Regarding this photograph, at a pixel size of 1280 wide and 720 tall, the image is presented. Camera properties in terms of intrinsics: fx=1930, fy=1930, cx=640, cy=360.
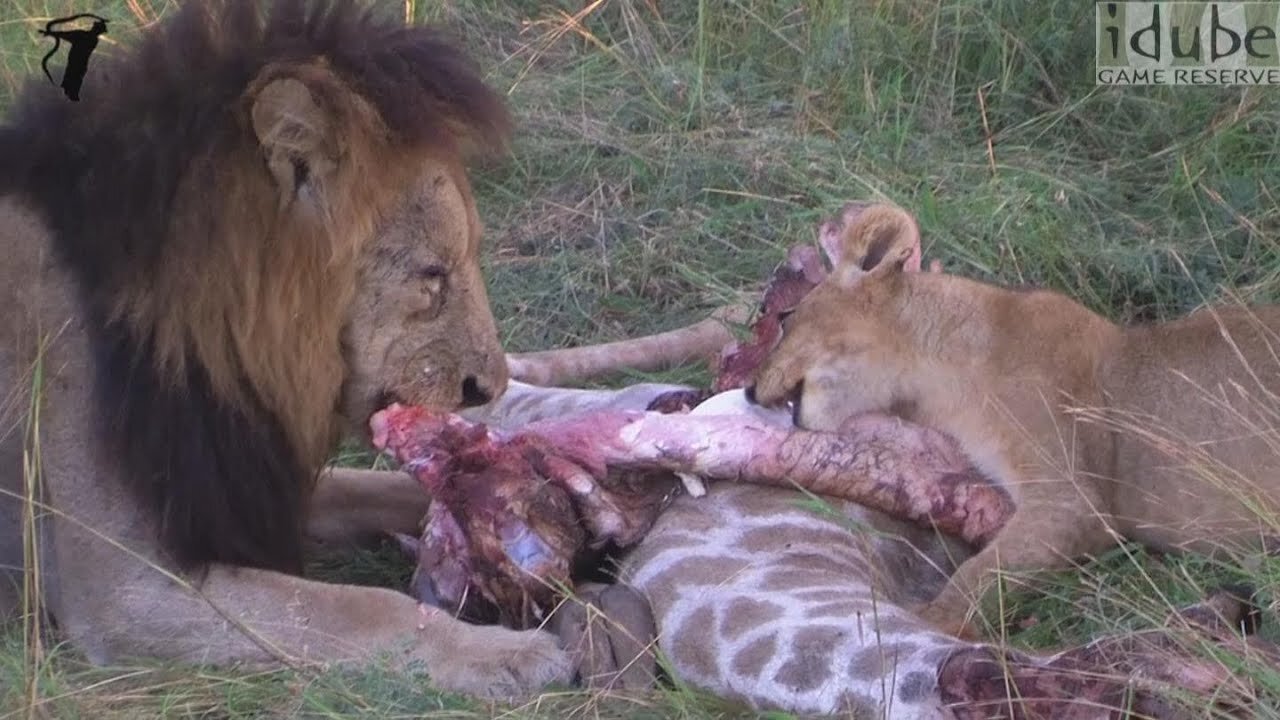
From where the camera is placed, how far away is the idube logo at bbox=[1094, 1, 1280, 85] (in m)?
4.97

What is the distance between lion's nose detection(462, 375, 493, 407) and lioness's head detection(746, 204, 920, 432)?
51cm

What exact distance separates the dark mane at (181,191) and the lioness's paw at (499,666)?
1.28 ft

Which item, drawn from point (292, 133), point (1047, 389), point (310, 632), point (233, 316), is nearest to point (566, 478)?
point (310, 632)

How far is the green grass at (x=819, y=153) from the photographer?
14.8 feet

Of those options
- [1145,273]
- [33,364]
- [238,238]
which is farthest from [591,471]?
[1145,273]

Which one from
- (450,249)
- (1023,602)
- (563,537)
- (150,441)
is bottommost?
(1023,602)

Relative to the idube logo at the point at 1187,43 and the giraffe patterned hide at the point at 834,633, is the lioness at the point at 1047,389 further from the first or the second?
the idube logo at the point at 1187,43

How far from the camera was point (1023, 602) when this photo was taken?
3.12 meters

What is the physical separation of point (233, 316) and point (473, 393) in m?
0.43

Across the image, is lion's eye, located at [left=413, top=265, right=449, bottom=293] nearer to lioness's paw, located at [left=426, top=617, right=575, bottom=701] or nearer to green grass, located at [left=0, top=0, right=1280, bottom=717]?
lioness's paw, located at [left=426, top=617, right=575, bottom=701]

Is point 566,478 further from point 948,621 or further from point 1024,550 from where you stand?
point 1024,550

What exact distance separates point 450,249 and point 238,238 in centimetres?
35

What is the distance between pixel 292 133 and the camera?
9.35 feet

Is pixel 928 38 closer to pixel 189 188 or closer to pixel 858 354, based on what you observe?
pixel 858 354
